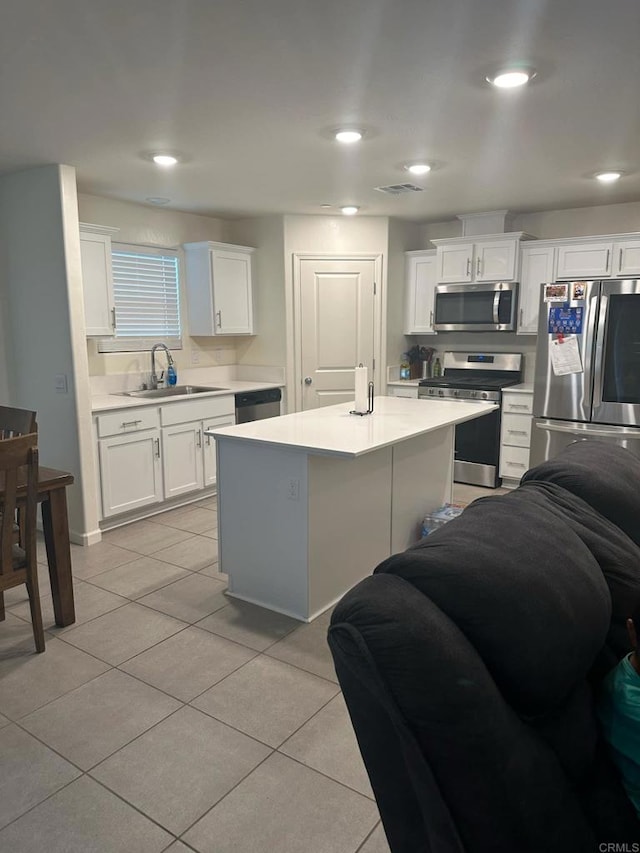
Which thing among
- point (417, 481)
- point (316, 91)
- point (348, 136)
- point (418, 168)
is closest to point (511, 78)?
point (316, 91)

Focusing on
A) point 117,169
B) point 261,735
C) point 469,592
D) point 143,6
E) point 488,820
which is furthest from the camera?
point 117,169

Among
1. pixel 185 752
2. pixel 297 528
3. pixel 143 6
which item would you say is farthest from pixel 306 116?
pixel 185 752

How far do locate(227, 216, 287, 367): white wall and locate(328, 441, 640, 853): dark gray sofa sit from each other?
451 cm

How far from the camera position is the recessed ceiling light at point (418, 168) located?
3630 mm

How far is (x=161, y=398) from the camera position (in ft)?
15.4

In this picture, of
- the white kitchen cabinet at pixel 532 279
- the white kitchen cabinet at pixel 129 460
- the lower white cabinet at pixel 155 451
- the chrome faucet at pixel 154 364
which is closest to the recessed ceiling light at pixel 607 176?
the white kitchen cabinet at pixel 532 279

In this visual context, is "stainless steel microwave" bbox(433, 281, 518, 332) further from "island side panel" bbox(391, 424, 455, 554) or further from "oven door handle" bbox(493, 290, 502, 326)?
"island side panel" bbox(391, 424, 455, 554)

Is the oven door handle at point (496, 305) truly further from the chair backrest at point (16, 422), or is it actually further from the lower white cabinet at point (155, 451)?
the chair backrest at point (16, 422)

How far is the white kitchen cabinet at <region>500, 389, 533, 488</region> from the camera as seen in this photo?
16.4 feet

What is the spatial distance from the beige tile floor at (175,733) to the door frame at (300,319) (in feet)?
8.82

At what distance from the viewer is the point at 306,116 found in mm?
2789

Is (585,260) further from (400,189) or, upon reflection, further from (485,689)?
(485,689)

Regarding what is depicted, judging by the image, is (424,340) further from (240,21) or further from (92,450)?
(240,21)

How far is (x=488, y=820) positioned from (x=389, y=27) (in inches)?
86.0
